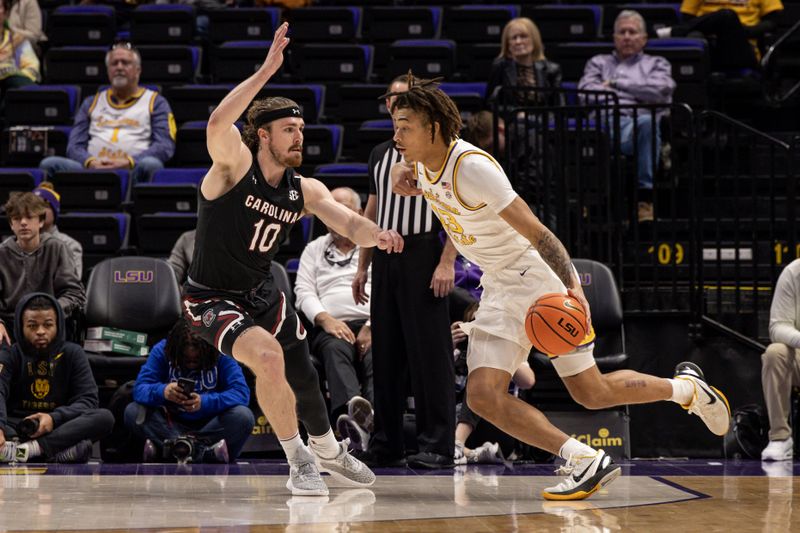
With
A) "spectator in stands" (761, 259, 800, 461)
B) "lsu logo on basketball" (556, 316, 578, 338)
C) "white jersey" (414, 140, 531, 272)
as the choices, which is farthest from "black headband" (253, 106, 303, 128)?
"spectator in stands" (761, 259, 800, 461)

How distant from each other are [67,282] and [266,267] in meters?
2.57

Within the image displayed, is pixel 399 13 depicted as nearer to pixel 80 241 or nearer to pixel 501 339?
pixel 80 241

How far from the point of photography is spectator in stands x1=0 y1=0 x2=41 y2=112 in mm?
10328

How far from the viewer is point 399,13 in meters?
10.7

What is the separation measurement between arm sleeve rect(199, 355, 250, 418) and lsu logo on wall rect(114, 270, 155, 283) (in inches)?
33.9

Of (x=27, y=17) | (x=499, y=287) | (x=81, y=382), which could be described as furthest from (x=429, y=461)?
(x=27, y=17)

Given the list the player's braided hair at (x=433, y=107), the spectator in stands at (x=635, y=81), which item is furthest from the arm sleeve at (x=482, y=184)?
the spectator in stands at (x=635, y=81)

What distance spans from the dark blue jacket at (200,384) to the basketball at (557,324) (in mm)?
2530

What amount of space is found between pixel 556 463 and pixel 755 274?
1948mm

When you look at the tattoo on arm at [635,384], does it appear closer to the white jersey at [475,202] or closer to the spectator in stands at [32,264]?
the white jersey at [475,202]

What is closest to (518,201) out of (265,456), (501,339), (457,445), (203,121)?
(501,339)

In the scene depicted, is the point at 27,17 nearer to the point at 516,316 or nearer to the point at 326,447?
the point at 326,447

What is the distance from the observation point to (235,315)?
16.2 feet

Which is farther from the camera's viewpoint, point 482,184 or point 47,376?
point 47,376
